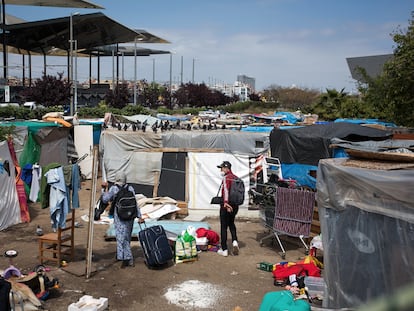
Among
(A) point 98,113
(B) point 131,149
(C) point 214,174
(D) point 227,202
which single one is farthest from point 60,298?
(A) point 98,113

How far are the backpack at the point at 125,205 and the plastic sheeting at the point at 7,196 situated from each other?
4188 mm

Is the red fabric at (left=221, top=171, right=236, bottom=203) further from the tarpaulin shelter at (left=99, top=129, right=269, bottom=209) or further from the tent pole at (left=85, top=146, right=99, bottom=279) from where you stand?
the tarpaulin shelter at (left=99, top=129, right=269, bottom=209)

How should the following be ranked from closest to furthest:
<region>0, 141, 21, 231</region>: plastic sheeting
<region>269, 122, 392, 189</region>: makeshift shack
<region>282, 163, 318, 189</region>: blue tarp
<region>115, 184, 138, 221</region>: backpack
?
1. <region>115, 184, 138, 221</region>: backpack
2. <region>0, 141, 21, 231</region>: plastic sheeting
3. <region>269, 122, 392, 189</region>: makeshift shack
4. <region>282, 163, 318, 189</region>: blue tarp

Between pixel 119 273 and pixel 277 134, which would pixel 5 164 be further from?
pixel 277 134

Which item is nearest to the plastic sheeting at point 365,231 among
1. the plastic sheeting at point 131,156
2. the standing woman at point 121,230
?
the standing woman at point 121,230

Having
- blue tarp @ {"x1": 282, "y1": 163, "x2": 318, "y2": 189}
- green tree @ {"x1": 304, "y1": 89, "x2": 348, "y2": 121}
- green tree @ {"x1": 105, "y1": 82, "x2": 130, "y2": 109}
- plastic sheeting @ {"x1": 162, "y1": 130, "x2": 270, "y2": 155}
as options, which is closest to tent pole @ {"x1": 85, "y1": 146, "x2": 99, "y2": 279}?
blue tarp @ {"x1": 282, "y1": 163, "x2": 318, "y2": 189}

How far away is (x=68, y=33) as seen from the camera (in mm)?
48875

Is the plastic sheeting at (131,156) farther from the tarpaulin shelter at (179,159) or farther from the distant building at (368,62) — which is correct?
the distant building at (368,62)

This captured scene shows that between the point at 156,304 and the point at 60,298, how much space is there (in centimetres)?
142

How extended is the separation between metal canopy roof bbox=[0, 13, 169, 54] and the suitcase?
38.8 metres

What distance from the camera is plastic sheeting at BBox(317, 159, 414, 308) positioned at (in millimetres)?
4121

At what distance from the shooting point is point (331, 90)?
3048 centimetres

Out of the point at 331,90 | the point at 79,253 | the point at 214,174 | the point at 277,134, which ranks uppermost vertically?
the point at 331,90

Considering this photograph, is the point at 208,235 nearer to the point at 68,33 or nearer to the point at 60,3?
the point at 60,3
